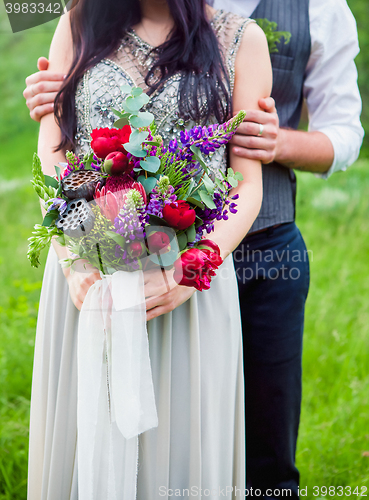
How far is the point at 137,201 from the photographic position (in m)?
1.02

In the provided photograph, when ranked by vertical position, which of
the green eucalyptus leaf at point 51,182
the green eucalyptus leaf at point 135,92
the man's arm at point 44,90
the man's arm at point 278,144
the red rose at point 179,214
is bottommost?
the red rose at point 179,214

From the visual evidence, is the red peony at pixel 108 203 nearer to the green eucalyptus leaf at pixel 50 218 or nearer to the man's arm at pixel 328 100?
the green eucalyptus leaf at pixel 50 218

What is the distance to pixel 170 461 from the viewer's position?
1.41 metres

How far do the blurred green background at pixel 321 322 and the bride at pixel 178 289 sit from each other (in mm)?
890

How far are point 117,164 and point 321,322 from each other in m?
2.68

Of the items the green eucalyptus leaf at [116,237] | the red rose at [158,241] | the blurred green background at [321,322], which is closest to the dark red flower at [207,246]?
the red rose at [158,241]

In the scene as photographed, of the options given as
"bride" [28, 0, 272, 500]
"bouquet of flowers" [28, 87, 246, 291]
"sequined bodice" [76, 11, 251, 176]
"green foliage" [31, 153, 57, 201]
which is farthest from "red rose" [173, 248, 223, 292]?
"sequined bodice" [76, 11, 251, 176]

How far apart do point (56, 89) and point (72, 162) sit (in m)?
0.56

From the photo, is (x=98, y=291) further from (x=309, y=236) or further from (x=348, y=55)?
(x=309, y=236)

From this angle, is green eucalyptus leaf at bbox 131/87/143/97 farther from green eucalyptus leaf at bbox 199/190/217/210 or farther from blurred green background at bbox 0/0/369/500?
blurred green background at bbox 0/0/369/500

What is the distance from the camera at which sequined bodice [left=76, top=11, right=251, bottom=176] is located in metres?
1.47

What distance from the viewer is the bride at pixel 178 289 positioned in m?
1.40

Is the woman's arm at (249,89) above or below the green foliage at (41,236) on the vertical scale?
above

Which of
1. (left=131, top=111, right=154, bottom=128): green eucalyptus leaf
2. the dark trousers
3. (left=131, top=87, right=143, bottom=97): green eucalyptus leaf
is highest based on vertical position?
(left=131, top=87, right=143, bottom=97): green eucalyptus leaf
